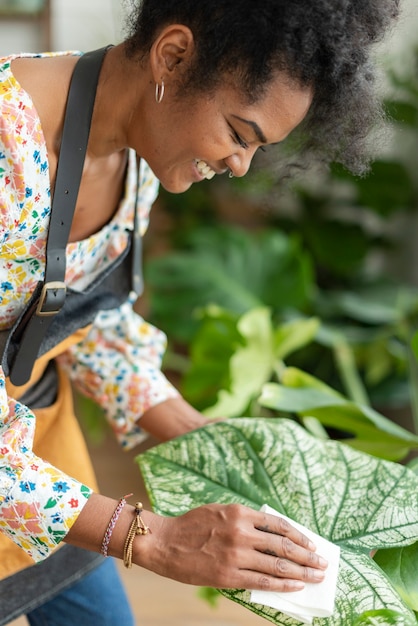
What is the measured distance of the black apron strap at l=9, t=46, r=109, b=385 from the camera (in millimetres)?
976

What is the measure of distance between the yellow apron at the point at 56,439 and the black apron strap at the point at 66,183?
14 cm

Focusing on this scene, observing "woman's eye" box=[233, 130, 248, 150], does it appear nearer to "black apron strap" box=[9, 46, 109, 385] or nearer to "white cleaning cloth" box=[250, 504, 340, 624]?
"black apron strap" box=[9, 46, 109, 385]

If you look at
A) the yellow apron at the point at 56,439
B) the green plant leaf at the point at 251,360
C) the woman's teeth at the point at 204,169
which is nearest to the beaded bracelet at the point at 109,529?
the yellow apron at the point at 56,439

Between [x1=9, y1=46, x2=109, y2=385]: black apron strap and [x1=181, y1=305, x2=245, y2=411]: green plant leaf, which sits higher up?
[x1=9, y1=46, x2=109, y2=385]: black apron strap

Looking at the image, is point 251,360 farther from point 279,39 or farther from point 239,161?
point 279,39

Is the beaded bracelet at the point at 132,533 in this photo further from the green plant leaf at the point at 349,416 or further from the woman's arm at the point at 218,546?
the green plant leaf at the point at 349,416

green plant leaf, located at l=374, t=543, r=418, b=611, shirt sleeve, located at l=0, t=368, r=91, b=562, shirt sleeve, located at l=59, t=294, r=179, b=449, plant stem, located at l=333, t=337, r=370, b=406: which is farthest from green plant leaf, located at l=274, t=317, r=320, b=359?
shirt sleeve, located at l=0, t=368, r=91, b=562

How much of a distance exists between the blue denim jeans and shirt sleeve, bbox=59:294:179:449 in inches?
7.8

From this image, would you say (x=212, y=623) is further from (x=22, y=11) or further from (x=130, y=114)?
(x=22, y=11)

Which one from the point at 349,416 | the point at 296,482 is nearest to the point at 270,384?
the point at 349,416

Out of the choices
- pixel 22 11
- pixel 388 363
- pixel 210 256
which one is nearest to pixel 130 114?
pixel 210 256

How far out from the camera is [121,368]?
125 centimetres

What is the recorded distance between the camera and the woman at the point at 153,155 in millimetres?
867

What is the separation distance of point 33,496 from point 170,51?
48cm
